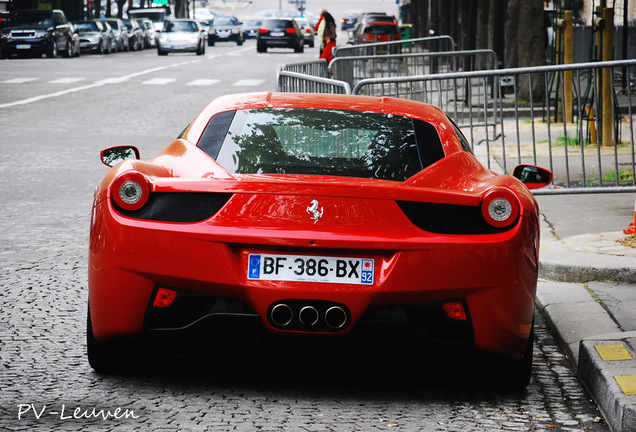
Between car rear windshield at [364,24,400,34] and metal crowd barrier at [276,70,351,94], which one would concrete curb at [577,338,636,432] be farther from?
car rear windshield at [364,24,400,34]

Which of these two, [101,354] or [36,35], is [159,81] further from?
[101,354]

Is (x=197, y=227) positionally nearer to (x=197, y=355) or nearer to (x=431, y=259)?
(x=197, y=355)

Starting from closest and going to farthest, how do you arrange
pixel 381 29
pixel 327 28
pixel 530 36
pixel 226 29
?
pixel 530 36 → pixel 327 28 → pixel 381 29 → pixel 226 29

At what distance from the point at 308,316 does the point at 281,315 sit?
0.10 meters

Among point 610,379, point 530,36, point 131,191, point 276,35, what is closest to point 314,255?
point 131,191

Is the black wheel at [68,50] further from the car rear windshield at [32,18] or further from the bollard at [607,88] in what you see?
the bollard at [607,88]

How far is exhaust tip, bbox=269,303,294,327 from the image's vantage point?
4.13 metres

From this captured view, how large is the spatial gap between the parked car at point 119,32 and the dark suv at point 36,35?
30.6 feet

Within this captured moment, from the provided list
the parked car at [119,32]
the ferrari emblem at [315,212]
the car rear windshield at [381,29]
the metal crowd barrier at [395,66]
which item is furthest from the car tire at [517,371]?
the parked car at [119,32]

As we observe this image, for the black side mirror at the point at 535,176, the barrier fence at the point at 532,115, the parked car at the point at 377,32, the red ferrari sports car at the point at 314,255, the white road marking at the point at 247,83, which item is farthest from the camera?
the parked car at the point at 377,32

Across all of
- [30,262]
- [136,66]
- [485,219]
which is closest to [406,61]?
[30,262]

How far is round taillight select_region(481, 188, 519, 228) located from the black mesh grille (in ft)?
3.30

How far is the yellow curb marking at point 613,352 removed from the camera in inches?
178

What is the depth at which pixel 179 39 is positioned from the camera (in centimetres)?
4722
